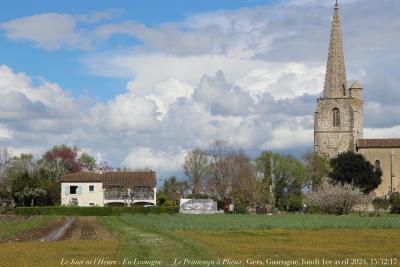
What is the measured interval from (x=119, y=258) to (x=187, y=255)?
2624mm

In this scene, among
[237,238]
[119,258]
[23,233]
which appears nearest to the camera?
[119,258]

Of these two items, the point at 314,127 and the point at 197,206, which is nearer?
the point at 197,206

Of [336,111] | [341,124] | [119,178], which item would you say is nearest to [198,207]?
[119,178]

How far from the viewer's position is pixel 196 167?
137875 mm

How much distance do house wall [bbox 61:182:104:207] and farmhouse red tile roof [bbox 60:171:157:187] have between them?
2.51ft

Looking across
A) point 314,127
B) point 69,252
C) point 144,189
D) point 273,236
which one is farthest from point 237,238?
point 314,127

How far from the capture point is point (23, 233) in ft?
165

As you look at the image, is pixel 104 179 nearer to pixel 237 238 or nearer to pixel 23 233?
pixel 23 233

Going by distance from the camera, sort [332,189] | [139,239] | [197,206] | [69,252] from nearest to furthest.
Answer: [69,252] → [139,239] → [332,189] → [197,206]

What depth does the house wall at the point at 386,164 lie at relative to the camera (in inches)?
4774

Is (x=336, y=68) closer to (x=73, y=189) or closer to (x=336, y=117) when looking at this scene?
(x=336, y=117)

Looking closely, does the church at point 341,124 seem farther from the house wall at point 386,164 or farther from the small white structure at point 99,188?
the small white structure at point 99,188

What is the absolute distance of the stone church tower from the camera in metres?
126

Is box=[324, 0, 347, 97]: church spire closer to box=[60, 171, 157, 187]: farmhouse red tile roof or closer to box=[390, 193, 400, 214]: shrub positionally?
box=[390, 193, 400, 214]: shrub
